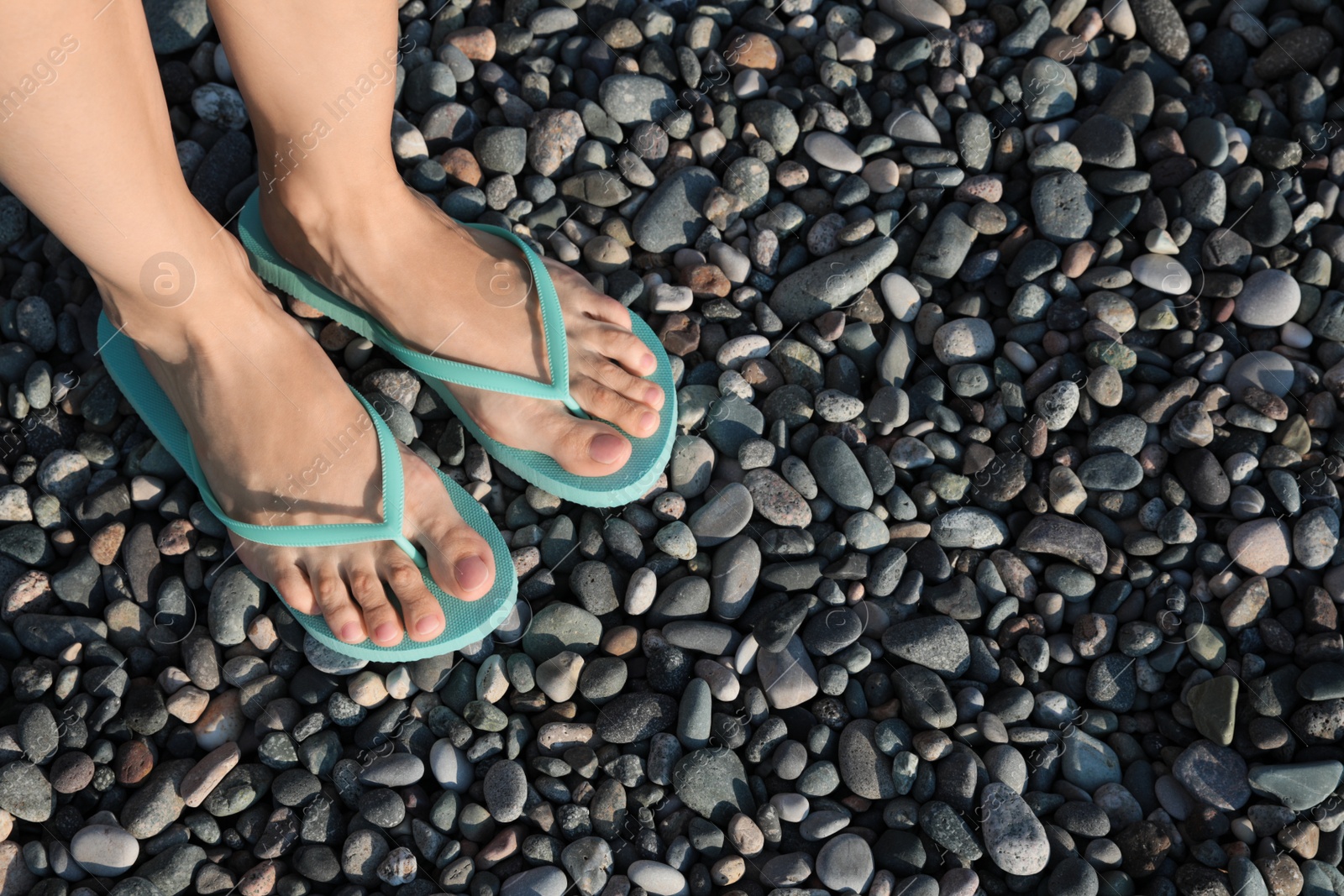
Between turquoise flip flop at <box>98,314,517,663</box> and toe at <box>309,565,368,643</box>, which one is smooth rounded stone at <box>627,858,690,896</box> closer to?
turquoise flip flop at <box>98,314,517,663</box>

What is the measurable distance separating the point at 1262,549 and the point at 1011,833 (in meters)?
0.88

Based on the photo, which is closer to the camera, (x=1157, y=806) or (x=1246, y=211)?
(x=1157, y=806)

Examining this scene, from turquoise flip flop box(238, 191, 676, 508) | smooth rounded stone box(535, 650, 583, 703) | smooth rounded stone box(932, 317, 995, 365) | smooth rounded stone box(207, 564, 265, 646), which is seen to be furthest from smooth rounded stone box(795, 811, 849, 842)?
smooth rounded stone box(207, 564, 265, 646)

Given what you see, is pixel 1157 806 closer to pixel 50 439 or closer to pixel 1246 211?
pixel 1246 211

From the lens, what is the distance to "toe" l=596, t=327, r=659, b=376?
2.15m

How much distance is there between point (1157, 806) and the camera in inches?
76.7

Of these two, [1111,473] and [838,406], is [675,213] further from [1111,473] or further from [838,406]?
[1111,473]

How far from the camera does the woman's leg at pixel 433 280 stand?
1.89 metres

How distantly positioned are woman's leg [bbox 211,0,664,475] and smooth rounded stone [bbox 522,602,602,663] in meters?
0.32

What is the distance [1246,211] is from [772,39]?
1368 mm

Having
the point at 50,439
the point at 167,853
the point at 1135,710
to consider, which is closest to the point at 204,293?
the point at 50,439

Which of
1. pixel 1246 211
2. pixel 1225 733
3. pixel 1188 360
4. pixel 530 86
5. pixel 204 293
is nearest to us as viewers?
pixel 204 293

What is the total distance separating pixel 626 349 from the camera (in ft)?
7.04

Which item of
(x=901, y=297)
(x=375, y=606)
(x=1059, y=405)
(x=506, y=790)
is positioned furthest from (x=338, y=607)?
(x=1059, y=405)
